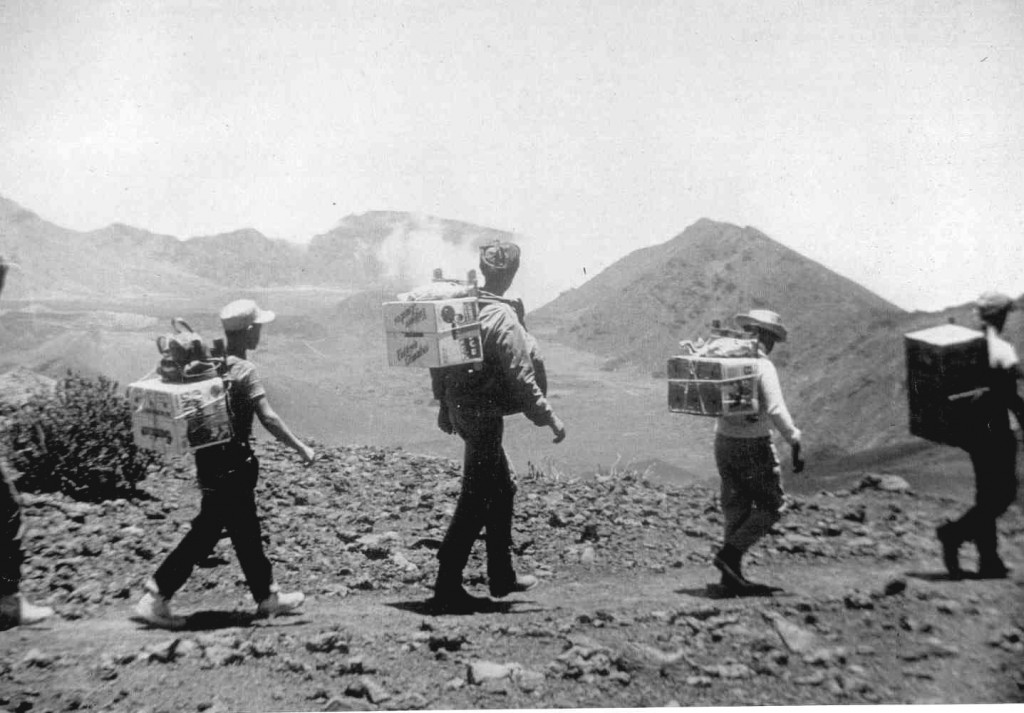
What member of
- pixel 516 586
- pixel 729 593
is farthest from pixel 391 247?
pixel 729 593

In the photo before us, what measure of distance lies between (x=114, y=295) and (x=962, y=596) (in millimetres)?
5654

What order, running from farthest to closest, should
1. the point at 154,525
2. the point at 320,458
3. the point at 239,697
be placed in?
the point at 320,458
the point at 154,525
the point at 239,697

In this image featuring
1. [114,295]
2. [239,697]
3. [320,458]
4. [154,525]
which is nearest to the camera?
[239,697]

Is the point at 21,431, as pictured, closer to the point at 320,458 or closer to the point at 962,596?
the point at 320,458

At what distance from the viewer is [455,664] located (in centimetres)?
316

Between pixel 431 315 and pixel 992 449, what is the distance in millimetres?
2391

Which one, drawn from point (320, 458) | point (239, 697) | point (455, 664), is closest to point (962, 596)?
point (455, 664)

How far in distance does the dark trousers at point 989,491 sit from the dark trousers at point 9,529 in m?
3.94

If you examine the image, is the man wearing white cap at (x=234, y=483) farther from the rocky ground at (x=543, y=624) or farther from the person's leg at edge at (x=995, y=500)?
the person's leg at edge at (x=995, y=500)

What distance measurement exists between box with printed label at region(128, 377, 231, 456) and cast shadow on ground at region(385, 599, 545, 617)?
1101mm

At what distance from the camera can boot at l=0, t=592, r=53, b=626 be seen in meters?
3.42

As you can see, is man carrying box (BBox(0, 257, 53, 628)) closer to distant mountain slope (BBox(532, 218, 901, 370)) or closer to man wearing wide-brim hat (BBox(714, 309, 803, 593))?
man wearing wide-brim hat (BBox(714, 309, 803, 593))

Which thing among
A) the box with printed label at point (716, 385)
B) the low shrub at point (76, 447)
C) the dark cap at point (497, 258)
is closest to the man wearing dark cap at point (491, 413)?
the dark cap at point (497, 258)

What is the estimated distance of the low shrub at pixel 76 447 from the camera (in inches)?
174
